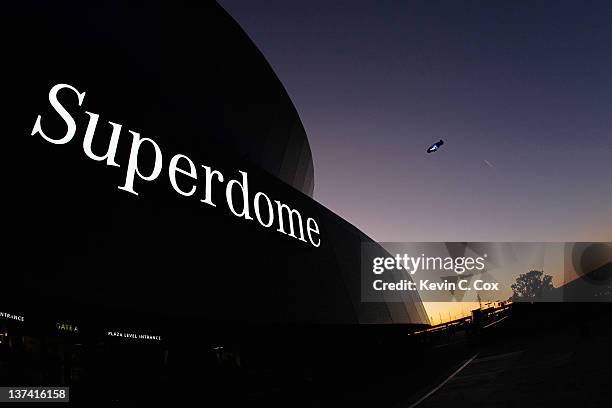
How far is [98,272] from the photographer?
8.87 meters

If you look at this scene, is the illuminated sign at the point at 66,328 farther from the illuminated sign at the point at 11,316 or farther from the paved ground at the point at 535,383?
the paved ground at the point at 535,383

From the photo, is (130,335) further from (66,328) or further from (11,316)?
(11,316)

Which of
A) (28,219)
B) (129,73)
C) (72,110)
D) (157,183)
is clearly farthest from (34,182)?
(129,73)

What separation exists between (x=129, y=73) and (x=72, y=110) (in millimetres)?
2764

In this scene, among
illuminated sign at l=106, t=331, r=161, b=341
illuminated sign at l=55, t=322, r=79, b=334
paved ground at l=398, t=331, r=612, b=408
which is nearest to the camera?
paved ground at l=398, t=331, r=612, b=408

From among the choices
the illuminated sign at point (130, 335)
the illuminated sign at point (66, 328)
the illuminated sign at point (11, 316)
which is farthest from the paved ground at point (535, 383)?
the illuminated sign at point (66, 328)

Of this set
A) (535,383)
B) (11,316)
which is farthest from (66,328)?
(535,383)

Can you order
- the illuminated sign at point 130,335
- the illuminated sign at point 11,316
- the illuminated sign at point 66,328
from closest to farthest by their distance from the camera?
the illuminated sign at point 11,316 → the illuminated sign at point 66,328 → the illuminated sign at point 130,335

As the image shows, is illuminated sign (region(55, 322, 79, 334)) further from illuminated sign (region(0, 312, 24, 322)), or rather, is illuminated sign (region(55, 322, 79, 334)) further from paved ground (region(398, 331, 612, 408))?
paved ground (region(398, 331, 612, 408))

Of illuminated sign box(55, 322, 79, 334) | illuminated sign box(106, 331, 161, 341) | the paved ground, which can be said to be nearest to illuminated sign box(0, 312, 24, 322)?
illuminated sign box(55, 322, 79, 334)

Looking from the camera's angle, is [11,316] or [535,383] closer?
[535,383]

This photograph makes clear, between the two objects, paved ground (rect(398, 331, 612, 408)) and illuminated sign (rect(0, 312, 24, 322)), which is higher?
illuminated sign (rect(0, 312, 24, 322))

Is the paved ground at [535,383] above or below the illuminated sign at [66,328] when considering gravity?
below

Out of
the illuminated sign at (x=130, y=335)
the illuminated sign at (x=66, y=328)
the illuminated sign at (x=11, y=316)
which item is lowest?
the illuminated sign at (x=130, y=335)
